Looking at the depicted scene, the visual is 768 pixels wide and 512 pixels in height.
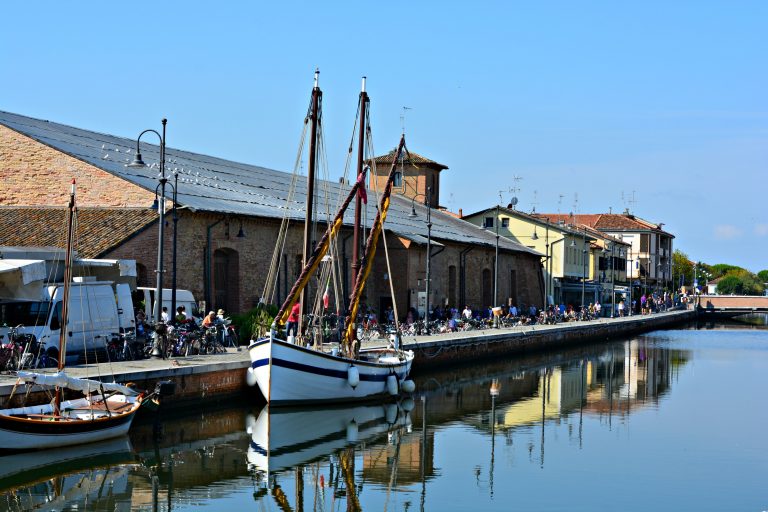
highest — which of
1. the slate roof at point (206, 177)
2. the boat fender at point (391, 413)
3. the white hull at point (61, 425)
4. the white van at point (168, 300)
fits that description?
the slate roof at point (206, 177)

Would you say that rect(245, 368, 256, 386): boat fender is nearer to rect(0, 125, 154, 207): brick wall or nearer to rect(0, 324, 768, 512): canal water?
rect(0, 324, 768, 512): canal water

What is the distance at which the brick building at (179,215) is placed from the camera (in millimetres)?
36719

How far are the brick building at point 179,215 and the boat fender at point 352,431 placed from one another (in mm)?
9070

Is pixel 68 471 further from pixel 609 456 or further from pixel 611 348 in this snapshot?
pixel 611 348

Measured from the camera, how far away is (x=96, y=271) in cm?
3152

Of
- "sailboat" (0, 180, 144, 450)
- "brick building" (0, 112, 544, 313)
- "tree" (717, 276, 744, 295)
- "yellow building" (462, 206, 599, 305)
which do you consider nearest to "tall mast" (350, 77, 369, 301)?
"brick building" (0, 112, 544, 313)

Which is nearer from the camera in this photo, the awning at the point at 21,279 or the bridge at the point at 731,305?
the awning at the point at 21,279

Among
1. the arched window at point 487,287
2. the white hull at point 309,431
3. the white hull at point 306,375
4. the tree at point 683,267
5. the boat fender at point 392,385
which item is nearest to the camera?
the white hull at point 309,431

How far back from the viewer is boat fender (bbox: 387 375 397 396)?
3209 centimetres

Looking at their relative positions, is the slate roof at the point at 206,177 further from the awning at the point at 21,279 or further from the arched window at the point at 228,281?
the awning at the point at 21,279

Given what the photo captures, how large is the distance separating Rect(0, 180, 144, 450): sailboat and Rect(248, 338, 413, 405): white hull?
4.82 m

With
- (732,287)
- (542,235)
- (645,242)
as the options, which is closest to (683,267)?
(732,287)

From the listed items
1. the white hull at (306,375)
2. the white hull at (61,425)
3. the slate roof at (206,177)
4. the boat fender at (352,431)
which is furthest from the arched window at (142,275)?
the white hull at (61,425)

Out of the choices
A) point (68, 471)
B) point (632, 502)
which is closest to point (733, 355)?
point (632, 502)
